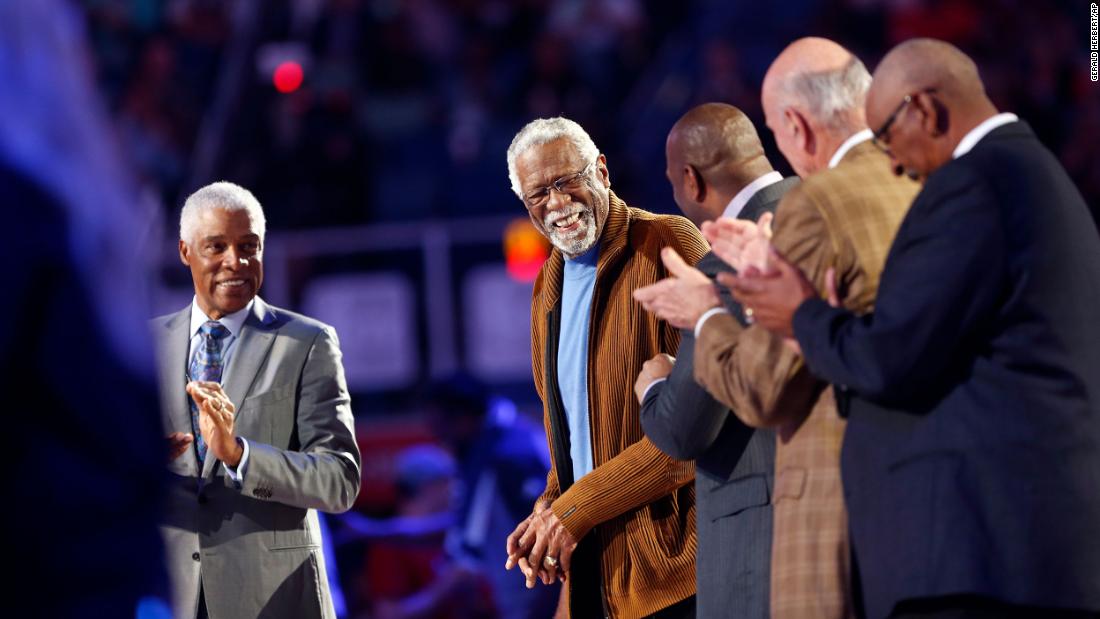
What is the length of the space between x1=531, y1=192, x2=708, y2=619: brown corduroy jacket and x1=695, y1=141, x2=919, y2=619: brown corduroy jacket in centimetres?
85

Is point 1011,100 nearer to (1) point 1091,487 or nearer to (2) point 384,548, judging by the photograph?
(2) point 384,548

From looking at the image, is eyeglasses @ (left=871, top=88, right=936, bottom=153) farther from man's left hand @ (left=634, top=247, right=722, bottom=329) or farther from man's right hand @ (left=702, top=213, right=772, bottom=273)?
man's left hand @ (left=634, top=247, right=722, bottom=329)

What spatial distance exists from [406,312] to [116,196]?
259 inches

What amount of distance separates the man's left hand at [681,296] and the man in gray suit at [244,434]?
1257mm

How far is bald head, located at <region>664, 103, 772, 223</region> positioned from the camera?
3.58m

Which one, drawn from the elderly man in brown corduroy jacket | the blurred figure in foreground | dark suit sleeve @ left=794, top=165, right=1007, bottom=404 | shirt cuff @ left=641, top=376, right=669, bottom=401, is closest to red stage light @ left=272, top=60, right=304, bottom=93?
the elderly man in brown corduroy jacket

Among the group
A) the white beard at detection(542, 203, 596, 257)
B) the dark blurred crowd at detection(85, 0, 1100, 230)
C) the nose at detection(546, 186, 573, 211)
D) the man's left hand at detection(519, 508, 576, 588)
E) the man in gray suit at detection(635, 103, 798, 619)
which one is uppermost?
the dark blurred crowd at detection(85, 0, 1100, 230)

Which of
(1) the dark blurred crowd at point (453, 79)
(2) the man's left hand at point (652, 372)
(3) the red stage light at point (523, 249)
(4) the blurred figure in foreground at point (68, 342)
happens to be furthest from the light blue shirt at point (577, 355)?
(1) the dark blurred crowd at point (453, 79)

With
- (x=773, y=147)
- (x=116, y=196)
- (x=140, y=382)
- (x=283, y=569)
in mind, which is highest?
(x=773, y=147)

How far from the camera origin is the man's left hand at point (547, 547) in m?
3.82

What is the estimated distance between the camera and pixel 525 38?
12.4 m

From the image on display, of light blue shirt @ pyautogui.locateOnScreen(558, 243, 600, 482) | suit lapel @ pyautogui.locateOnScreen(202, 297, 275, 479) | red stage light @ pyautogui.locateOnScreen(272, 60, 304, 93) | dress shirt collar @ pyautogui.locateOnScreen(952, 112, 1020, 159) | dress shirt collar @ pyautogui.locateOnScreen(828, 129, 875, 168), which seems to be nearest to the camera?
dress shirt collar @ pyautogui.locateOnScreen(952, 112, 1020, 159)

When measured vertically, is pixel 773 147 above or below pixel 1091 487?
above

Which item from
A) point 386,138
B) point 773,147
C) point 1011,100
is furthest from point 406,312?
point 1011,100
